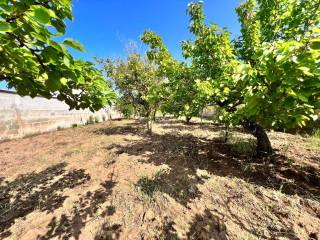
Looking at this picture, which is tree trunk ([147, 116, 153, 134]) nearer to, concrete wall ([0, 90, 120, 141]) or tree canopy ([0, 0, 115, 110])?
concrete wall ([0, 90, 120, 141])

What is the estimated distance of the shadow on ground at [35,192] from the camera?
11.5ft

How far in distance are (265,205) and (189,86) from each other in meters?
3.20

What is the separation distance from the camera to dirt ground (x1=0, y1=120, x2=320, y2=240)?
2955mm

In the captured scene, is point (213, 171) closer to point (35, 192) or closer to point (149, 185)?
point (149, 185)

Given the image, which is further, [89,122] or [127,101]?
[89,122]

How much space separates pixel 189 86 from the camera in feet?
16.8

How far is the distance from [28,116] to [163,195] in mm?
10367

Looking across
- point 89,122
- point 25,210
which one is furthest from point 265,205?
point 89,122

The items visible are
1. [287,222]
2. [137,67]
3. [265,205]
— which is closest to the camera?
[287,222]

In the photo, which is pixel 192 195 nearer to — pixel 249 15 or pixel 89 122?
pixel 249 15

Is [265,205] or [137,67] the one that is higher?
[137,67]

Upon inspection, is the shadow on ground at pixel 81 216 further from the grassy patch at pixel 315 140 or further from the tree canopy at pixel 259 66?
the grassy patch at pixel 315 140

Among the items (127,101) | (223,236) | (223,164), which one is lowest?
(223,236)

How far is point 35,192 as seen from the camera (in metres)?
4.13
